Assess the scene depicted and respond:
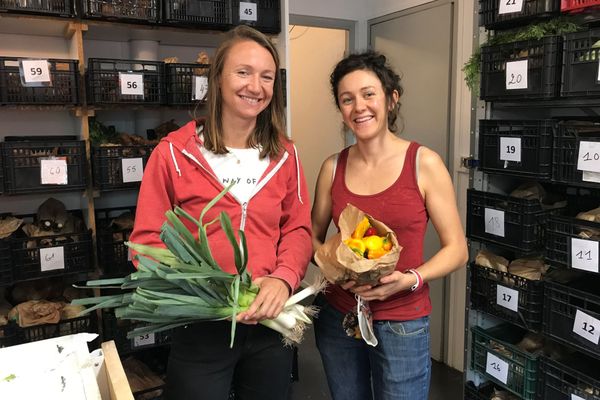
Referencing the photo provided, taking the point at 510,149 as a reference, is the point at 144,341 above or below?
below

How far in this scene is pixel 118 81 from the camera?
234 centimetres

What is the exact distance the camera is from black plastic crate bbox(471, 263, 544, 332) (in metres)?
1.99

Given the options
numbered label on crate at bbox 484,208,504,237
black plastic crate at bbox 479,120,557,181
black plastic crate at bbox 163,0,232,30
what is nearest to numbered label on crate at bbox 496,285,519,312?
numbered label on crate at bbox 484,208,504,237

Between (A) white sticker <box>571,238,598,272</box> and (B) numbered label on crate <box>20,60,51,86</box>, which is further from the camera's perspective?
(B) numbered label on crate <box>20,60,51,86</box>

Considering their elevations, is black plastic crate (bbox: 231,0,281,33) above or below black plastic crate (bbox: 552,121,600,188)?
above

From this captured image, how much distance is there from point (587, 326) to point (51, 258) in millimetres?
2227

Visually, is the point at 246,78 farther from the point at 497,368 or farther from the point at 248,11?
the point at 497,368

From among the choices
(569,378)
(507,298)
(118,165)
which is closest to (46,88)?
(118,165)

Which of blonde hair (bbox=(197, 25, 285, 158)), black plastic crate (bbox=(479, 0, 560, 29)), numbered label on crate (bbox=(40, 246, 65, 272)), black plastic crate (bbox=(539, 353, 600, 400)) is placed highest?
black plastic crate (bbox=(479, 0, 560, 29))

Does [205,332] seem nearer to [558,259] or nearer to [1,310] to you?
[558,259]

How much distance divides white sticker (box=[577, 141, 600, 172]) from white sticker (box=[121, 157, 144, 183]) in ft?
6.15

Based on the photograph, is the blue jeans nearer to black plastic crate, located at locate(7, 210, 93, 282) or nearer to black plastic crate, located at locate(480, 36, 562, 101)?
black plastic crate, located at locate(480, 36, 562, 101)

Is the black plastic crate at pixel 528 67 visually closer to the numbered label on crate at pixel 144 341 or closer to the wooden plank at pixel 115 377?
the wooden plank at pixel 115 377

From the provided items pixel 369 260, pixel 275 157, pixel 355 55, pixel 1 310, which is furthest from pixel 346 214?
pixel 1 310
